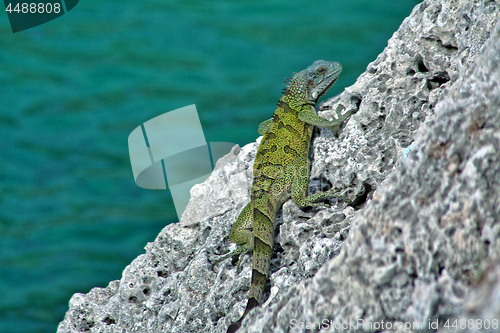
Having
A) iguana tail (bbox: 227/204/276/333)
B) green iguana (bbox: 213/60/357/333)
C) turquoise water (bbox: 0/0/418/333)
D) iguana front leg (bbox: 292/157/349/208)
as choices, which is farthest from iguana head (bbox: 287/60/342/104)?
iguana tail (bbox: 227/204/276/333)

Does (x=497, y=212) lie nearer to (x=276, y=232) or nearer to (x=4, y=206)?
(x=276, y=232)

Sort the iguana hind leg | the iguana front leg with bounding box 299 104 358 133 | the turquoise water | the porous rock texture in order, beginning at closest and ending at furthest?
the porous rock texture, the iguana hind leg, the iguana front leg with bounding box 299 104 358 133, the turquoise water

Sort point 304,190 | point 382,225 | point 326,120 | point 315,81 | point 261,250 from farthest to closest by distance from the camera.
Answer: point 315,81 → point 326,120 → point 304,190 → point 261,250 → point 382,225

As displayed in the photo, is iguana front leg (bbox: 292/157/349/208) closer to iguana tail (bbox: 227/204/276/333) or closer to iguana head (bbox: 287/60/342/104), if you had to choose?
iguana tail (bbox: 227/204/276/333)

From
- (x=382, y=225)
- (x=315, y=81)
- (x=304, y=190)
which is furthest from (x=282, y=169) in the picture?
(x=382, y=225)

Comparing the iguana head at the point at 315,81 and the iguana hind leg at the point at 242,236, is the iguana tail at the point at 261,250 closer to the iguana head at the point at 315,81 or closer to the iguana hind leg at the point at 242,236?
the iguana hind leg at the point at 242,236

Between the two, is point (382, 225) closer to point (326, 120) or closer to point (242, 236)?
point (242, 236)

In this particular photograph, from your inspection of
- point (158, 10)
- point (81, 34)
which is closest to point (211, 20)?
point (158, 10)
